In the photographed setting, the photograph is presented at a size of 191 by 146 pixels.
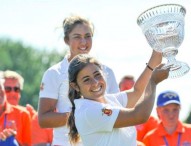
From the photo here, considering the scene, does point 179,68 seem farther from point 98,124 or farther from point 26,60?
point 26,60

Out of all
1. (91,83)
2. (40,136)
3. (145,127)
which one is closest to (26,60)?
(145,127)

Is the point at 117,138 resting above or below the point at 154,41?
below

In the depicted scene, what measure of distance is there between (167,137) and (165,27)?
3.88 m

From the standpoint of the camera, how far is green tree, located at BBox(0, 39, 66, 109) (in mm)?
66188

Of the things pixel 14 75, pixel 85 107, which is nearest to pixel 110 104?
pixel 85 107

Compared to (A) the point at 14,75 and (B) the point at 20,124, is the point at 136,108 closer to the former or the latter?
(B) the point at 20,124

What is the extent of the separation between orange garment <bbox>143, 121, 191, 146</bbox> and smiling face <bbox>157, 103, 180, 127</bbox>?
0.27ft

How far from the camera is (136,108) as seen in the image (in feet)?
20.6

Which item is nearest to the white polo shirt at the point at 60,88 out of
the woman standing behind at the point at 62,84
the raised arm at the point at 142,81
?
the woman standing behind at the point at 62,84

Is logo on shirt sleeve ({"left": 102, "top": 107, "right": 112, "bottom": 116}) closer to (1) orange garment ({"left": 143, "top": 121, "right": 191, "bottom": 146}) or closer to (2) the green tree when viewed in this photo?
(1) orange garment ({"left": 143, "top": 121, "right": 191, "bottom": 146})

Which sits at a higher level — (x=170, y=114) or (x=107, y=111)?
(x=170, y=114)

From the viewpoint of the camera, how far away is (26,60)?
70438 mm

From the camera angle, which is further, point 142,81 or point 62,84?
point 62,84

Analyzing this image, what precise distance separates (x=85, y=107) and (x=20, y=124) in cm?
373
